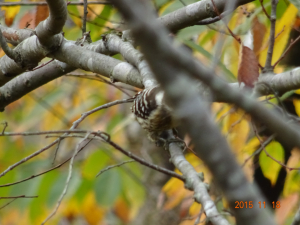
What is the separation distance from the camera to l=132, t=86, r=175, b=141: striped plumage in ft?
5.42

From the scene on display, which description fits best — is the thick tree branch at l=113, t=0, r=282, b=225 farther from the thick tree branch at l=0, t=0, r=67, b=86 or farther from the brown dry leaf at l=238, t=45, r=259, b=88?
the thick tree branch at l=0, t=0, r=67, b=86

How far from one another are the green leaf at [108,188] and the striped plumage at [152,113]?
778 millimetres

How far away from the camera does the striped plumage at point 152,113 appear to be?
165cm

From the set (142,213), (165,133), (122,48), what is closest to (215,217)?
(165,133)

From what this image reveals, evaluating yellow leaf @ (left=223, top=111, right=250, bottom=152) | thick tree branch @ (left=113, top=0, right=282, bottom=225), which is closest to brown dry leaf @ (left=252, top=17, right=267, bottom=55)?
yellow leaf @ (left=223, top=111, right=250, bottom=152)

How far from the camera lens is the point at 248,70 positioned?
49.4 inches

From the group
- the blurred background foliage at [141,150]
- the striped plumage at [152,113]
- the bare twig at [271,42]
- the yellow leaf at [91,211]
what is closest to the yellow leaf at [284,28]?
the blurred background foliage at [141,150]

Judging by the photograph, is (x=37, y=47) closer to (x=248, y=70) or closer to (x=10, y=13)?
(x=10, y=13)

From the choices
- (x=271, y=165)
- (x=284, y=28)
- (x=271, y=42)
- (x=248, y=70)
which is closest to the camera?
(x=248, y=70)

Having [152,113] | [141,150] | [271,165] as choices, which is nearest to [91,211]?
[141,150]

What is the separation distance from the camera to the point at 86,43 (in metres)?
1.93

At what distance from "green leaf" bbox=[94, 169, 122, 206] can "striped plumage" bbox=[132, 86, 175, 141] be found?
2.55ft

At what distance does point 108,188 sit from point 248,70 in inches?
63.3

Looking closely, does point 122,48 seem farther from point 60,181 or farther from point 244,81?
point 60,181
